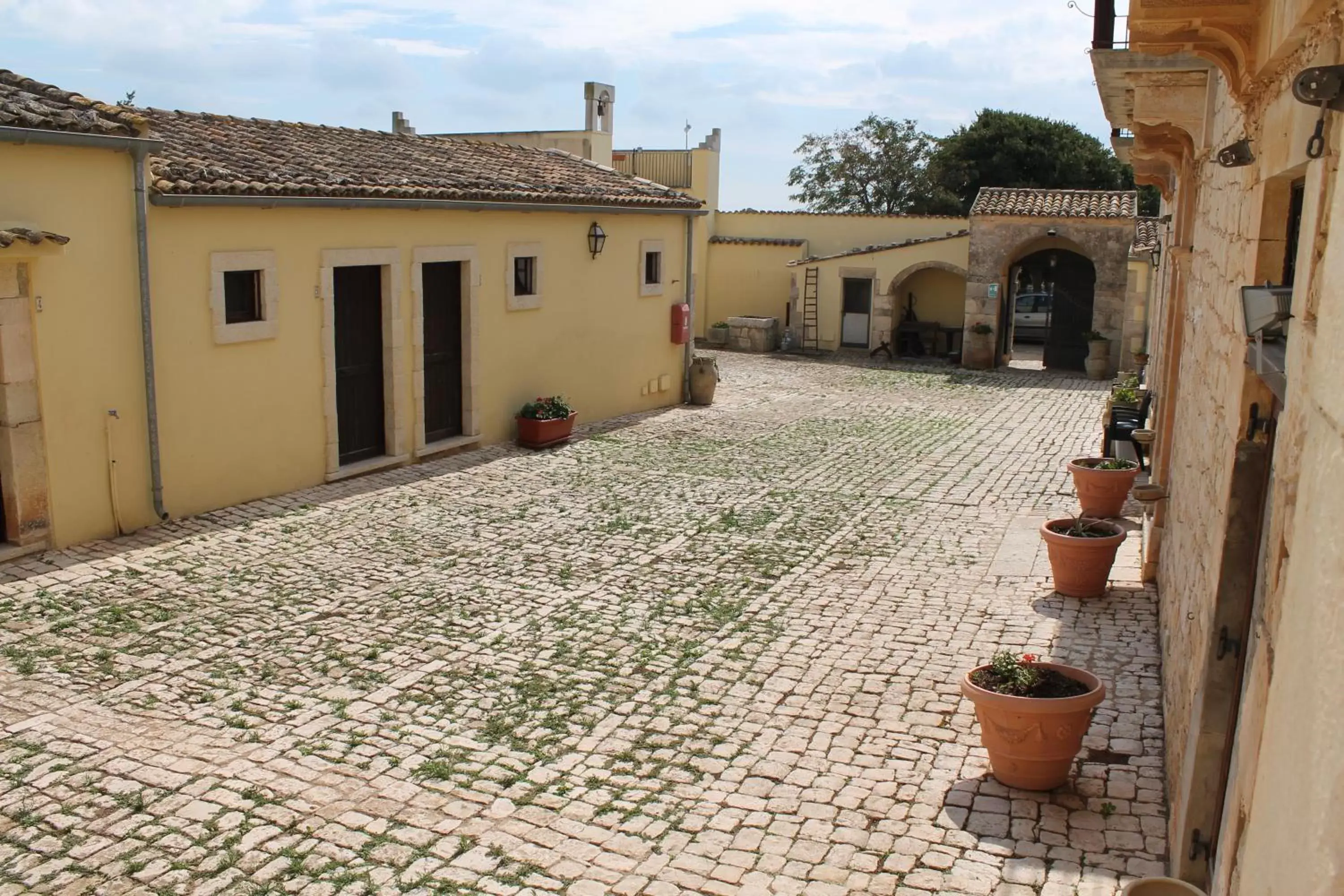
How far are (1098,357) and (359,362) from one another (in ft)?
53.9

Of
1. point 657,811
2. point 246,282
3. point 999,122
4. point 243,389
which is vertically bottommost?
point 657,811

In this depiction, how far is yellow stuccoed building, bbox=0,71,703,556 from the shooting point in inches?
378

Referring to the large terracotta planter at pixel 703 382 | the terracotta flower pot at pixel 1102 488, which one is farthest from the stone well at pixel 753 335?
the terracotta flower pot at pixel 1102 488

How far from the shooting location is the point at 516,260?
15828 millimetres

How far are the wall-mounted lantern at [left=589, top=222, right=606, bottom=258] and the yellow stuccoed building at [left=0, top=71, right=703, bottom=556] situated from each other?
0.04 metres

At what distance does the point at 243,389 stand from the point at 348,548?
2.31m

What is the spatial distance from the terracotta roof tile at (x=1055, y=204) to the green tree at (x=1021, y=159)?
16099 millimetres

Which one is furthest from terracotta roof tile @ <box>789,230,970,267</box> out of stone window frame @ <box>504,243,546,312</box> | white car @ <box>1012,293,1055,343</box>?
stone window frame @ <box>504,243,546,312</box>

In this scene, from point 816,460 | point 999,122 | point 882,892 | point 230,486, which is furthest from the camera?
point 999,122

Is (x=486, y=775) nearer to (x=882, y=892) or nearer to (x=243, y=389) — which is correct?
(x=882, y=892)

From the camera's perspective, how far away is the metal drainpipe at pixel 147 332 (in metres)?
10.3

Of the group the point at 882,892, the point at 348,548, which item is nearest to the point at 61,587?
the point at 348,548

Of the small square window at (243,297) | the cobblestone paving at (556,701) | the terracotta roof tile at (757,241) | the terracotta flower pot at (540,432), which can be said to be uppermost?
the terracotta roof tile at (757,241)

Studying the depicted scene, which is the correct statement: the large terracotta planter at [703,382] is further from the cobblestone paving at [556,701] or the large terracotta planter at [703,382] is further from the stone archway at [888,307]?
the stone archway at [888,307]
